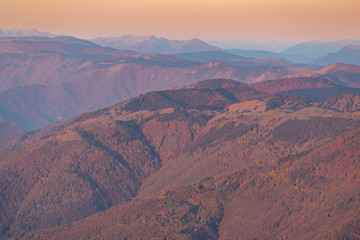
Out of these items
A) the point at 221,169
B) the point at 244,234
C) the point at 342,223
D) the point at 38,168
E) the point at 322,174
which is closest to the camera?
the point at 342,223

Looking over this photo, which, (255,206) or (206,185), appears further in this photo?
(206,185)

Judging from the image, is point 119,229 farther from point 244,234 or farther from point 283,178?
point 283,178

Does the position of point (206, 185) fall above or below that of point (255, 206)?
above

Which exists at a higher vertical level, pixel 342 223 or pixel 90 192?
pixel 342 223

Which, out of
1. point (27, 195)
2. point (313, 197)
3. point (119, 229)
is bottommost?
point (27, 195)

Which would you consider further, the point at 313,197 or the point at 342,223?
the point at 313,197

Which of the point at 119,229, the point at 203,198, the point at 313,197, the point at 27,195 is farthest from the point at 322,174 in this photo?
the point at 27,195

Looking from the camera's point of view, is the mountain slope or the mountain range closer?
the mountain slope

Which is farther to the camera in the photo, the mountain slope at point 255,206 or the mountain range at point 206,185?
the mountain range at point 206,185
